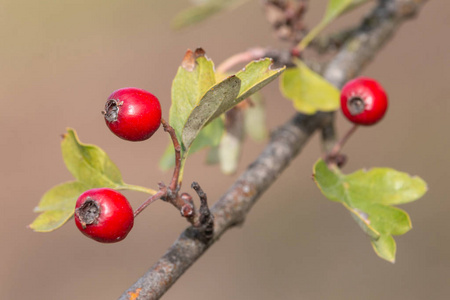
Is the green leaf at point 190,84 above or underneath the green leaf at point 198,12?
underneath

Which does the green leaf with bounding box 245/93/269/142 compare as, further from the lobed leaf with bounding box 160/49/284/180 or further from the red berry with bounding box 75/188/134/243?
the red berry with bounding box 75/188/134/243

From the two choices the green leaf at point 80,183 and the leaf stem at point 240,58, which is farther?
the leaf stem at point 240,58

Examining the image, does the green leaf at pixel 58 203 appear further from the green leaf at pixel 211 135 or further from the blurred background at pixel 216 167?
the blurred background at pixel 216 167

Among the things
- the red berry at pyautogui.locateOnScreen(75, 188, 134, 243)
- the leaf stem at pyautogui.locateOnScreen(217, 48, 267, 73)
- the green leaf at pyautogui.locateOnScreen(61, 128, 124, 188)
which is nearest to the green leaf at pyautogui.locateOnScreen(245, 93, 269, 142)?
the leaf stem at pyautogui.locateOnScreen(217, 48, 267, 73)

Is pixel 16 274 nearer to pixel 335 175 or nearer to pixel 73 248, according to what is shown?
pixel 73 248

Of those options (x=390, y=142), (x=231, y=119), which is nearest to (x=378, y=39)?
(x=231, y=119)

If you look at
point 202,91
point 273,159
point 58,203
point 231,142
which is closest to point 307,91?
point 273,159

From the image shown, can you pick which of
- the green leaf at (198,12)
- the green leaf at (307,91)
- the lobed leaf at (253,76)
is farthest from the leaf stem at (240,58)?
the lobed leaf at (253,76)
